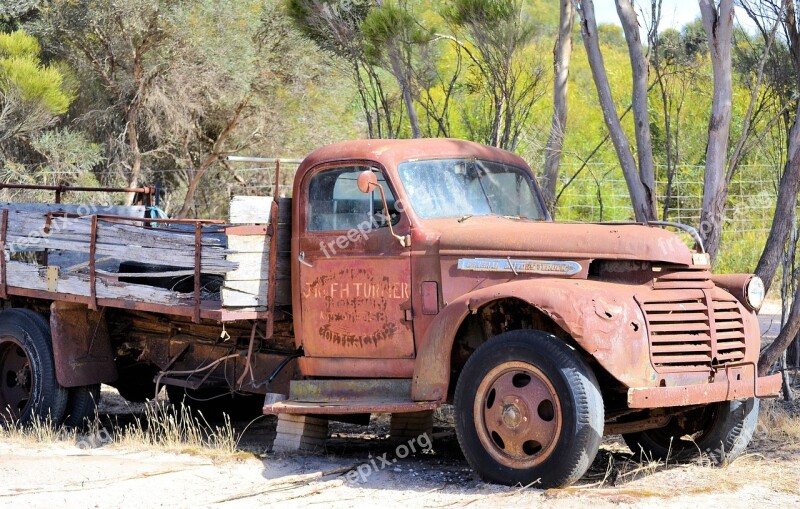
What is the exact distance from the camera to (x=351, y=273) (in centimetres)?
662

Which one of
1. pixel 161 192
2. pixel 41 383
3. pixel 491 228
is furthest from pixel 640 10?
pixel 161 192

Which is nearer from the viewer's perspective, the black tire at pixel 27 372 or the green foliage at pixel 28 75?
the black tire at pixel 27 372

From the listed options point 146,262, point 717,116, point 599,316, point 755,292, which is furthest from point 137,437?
point 717,116

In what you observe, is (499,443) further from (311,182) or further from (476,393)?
(311,182)

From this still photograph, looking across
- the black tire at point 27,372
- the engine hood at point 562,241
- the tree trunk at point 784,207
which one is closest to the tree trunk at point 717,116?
the tree trunk at point 784,207

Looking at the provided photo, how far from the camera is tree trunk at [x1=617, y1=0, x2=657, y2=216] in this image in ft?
28.0

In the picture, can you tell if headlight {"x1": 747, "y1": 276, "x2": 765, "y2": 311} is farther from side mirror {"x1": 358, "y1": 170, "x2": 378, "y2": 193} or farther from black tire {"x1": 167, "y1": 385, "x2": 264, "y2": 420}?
black tire {"x1": 167, "y1": 385, "x2": 264, "y2": 420}

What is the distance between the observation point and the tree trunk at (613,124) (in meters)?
8.51

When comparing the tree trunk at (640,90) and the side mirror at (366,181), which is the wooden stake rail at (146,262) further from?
the tree trunk at (640,90)

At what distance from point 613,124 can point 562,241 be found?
305 centimetres

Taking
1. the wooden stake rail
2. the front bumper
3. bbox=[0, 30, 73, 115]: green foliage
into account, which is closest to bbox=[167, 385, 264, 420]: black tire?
the wooden stake rail

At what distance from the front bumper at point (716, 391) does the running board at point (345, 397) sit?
1431 millimetres

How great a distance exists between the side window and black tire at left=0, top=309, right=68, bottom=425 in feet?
8.73

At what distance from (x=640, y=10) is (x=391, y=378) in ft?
14.2
